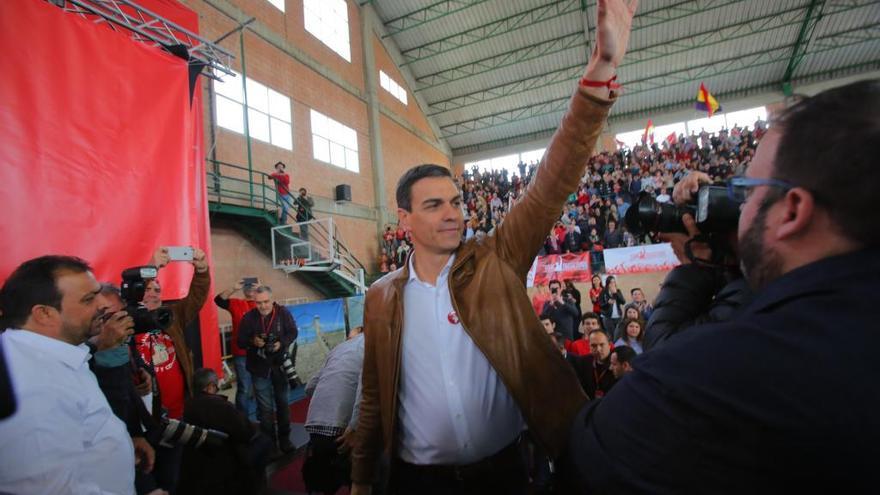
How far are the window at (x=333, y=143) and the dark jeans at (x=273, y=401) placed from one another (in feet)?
27.7

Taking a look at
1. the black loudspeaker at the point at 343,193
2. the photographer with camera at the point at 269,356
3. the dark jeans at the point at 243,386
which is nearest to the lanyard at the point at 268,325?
the photographer with camera at the point at 269,356

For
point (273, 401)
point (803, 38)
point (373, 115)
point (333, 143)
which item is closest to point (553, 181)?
point (273, 401)

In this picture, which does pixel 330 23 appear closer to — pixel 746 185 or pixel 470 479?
pixel 470 479

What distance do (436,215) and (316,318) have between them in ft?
19.4

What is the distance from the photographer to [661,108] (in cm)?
1861

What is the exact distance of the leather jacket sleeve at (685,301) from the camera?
3.30 feet

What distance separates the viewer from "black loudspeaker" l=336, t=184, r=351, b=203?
12.6 meters

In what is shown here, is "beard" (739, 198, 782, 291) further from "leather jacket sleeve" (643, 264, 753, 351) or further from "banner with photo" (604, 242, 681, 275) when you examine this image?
"banner with photo" (604, 242, 681, 275)

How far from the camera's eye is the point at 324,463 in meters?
2.22

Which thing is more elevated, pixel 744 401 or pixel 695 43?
pixel 695 43

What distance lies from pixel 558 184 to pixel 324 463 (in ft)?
6.05

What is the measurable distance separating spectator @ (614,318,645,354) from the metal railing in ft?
22.6

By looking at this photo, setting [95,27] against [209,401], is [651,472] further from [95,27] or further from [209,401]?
[95,27]

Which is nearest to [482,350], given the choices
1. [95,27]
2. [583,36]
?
[95,27]
